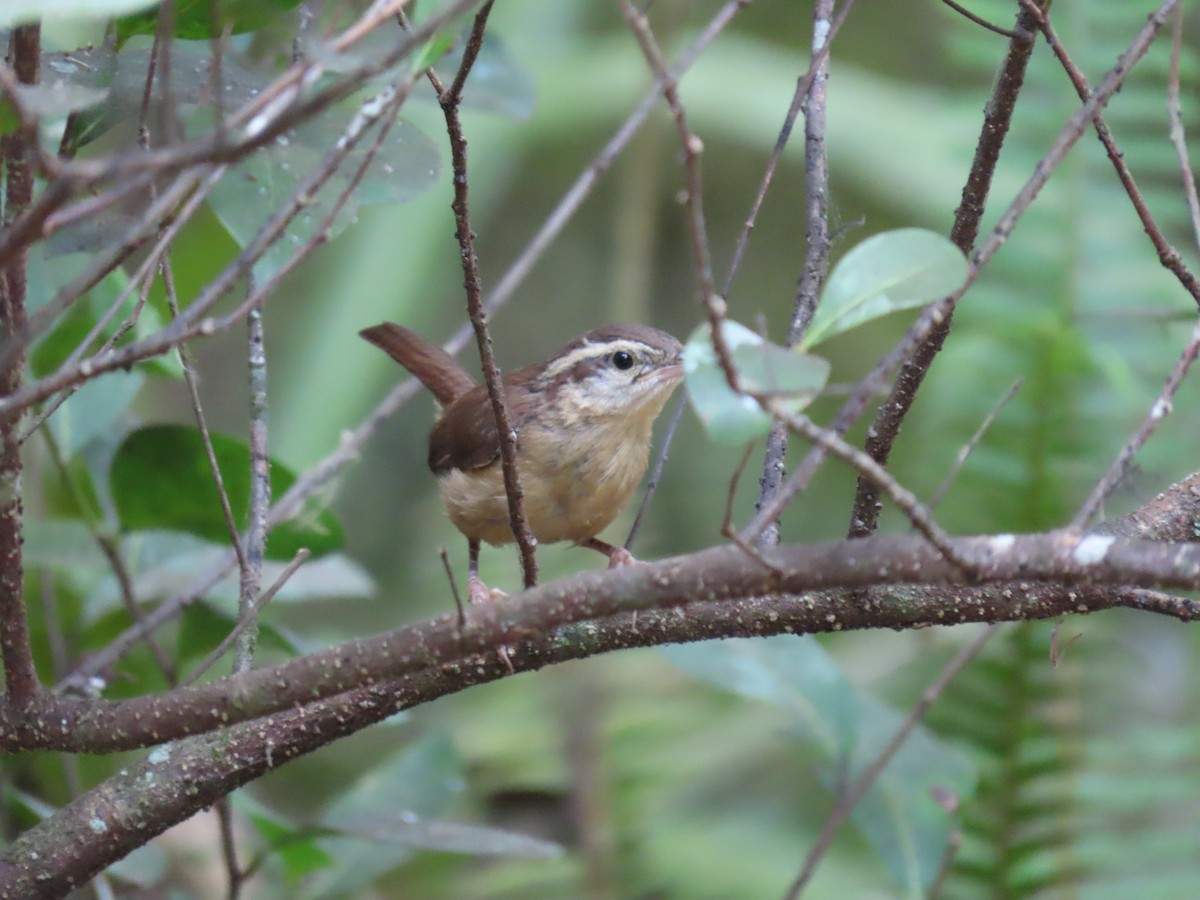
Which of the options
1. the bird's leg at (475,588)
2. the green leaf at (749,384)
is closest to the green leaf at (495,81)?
the bird's leg at (475,588)

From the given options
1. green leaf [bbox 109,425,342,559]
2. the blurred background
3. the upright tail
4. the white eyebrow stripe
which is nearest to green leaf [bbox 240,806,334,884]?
the blurred background

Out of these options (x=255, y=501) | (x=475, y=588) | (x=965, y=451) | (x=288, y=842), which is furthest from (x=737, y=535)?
(x=475, y=588)

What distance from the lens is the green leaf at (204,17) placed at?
1.90m

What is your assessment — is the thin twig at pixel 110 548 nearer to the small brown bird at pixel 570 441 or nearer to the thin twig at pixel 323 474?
the thin twig at pixel 323 474

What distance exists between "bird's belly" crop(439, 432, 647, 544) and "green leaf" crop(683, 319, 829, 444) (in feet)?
6.57

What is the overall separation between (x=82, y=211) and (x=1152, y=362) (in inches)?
161

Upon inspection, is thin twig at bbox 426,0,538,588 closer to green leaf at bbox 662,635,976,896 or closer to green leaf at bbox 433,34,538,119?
green leaf at bbox 662,635,976,896

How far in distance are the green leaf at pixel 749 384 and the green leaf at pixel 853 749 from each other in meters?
1.68

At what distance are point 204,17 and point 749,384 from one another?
45.0 inches

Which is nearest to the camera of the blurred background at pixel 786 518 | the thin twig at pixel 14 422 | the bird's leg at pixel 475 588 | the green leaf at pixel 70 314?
the thin twig at pixel 14 422

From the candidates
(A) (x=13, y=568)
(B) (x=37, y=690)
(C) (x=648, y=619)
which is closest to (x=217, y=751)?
(B) (x=37, y=690)

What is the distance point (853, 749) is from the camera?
313 cm

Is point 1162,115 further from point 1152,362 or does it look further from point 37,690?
point 37,690

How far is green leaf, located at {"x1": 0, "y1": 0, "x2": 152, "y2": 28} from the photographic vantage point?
1227mm
